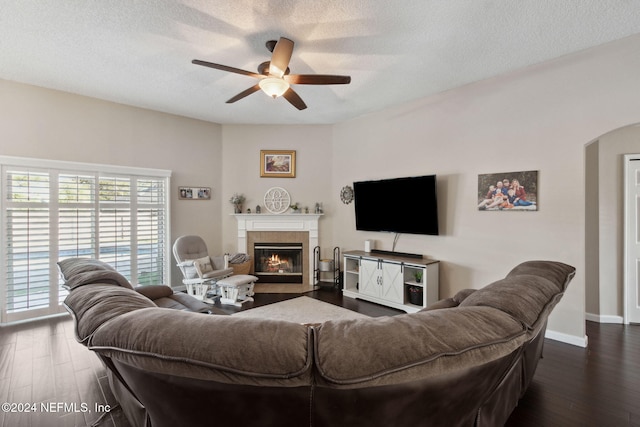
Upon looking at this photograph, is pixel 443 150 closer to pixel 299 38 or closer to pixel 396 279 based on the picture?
pixel 396 279

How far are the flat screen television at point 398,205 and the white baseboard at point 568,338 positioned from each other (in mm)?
1691

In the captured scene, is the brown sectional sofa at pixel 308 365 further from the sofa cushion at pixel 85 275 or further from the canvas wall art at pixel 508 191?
the canvas wall art at pixel 508 191

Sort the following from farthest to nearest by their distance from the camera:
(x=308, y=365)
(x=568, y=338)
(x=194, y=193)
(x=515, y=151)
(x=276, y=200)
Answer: (x=276, y=200), (x=194, y=193), (x=515, y=151), (x=568, y=338), (x=308, y=365)

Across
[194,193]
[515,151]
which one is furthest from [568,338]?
[194,193]

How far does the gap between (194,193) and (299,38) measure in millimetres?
3580

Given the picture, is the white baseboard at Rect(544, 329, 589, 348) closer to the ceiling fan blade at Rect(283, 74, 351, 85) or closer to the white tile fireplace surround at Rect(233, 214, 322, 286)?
the ceiling fan blade at Rect(283, 74, 351, 85)

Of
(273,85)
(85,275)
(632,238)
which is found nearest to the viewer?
(85,275)

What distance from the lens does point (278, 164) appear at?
5.82m

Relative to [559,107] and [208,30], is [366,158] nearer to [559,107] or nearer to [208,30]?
[559,107]

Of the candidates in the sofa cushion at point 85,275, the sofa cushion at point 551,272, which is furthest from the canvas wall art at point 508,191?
the sofa cushion at point 85,275

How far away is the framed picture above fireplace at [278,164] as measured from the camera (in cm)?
581

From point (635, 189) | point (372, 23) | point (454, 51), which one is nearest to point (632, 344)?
point (635, 189)

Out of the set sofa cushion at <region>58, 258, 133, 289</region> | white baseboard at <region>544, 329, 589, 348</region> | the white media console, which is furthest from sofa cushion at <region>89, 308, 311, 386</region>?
white baseboard at <region>544, 329, 589, 348</region>

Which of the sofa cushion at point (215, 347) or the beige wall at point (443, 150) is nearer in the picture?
the sofa cushion at point (215, 347)
